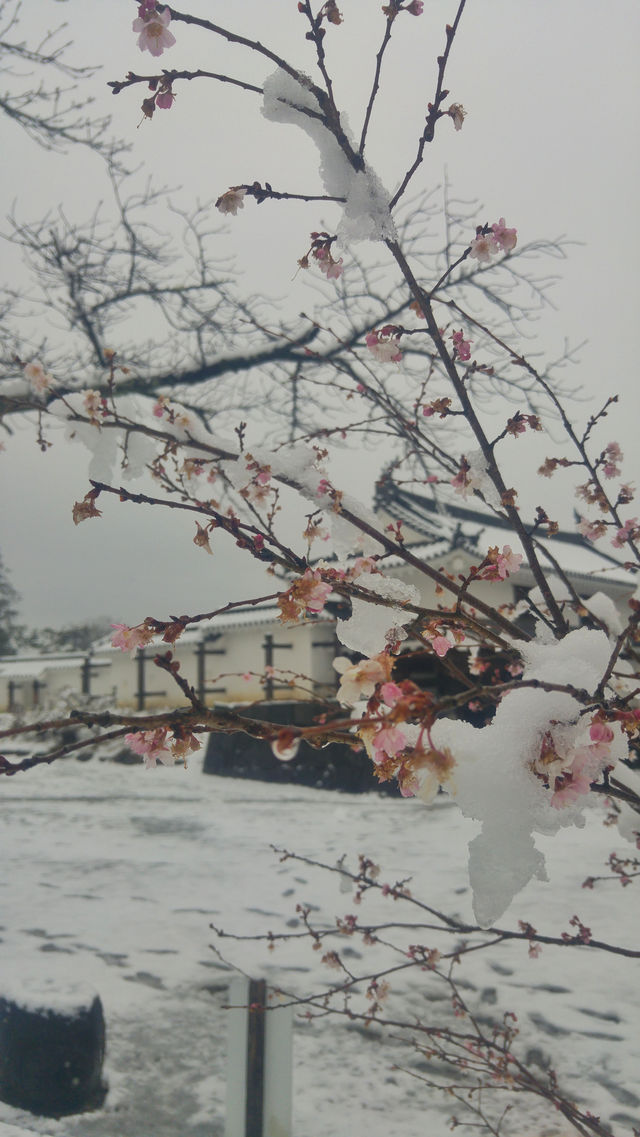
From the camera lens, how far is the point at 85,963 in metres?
3.76

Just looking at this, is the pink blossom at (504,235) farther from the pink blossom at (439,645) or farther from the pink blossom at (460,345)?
the pink blossom at (439,645)

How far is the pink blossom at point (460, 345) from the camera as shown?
A: 174cm

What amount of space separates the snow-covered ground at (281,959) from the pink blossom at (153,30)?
2890 millimetres

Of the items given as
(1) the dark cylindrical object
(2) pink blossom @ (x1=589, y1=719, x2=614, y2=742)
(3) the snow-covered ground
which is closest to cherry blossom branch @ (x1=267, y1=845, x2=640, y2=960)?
(2) pink blossom @ (x1=589, y1=719, x2=614, y2=742)

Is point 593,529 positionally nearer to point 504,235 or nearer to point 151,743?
point 504,235

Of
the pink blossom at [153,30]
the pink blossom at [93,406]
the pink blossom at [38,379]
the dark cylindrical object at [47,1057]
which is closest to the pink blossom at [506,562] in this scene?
the pink blossom at [93,406]

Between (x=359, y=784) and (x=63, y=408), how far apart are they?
8.18 m

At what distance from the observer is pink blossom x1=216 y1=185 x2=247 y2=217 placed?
1.22 m

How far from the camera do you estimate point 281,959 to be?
3.83 metres

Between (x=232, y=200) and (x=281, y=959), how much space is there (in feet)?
12.7

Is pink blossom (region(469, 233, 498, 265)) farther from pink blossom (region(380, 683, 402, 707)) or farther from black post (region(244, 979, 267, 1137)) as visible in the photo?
black post (region(244, 979, 267, 1137))

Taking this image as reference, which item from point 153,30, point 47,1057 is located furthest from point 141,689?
point 153,30

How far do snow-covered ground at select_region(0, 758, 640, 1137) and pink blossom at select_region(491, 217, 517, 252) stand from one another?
255 centimetres

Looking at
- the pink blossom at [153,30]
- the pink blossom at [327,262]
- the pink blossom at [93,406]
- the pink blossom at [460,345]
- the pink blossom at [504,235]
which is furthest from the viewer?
the pink blossom at [460,345]
